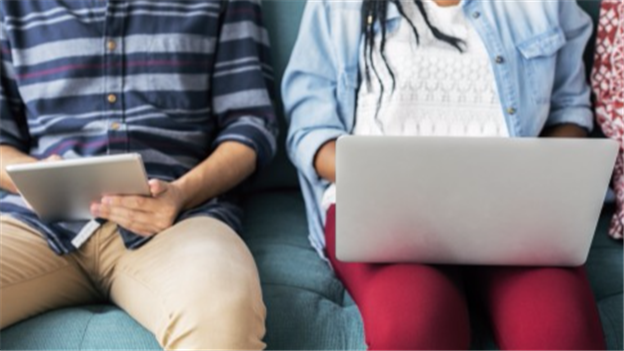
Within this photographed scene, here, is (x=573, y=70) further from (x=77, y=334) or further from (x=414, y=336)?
(x=77, y=334)

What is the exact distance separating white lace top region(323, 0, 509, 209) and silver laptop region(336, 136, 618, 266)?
0.29 metres

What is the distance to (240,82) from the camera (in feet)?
3.85

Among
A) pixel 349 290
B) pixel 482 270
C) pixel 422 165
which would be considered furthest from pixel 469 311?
pixel 422 165

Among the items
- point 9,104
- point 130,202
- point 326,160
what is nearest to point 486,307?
point 326,160

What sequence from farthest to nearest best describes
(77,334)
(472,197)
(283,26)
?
1. (283,26)
2. (77,334)
3. (472,197)

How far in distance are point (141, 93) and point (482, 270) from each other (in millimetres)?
655

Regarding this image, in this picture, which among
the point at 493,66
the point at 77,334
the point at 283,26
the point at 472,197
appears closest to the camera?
the point at 472,197

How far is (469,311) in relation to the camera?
969mm

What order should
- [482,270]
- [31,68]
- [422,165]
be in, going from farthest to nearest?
1. [31,68]
2. [482,270]
3. [422,165]

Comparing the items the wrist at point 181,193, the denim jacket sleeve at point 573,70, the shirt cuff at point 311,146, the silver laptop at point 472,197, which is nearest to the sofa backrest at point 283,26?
the denim jacket sleeve at point 573,70

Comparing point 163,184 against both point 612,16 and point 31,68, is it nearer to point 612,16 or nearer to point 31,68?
point 31,68

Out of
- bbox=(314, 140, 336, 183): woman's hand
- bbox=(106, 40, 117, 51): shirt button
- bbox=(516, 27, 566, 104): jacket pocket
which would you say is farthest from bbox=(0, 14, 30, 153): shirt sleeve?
bbox=(516, 27, 566, 104): jacket pocket

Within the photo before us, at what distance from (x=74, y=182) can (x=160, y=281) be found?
187 millimetres

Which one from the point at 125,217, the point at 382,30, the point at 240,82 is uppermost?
the point at 382,30
